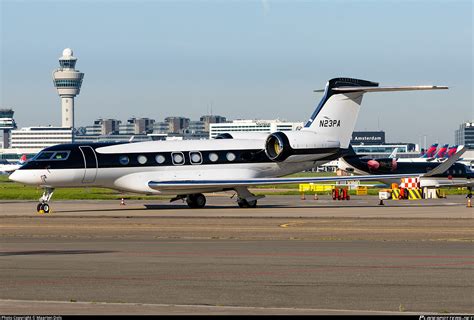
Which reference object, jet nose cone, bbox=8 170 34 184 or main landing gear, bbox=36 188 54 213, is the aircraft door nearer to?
main landing gear, bbox=36 188 54 213

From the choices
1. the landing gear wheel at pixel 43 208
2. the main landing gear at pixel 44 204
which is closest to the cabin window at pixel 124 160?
the main landing gear at pixel 44 204

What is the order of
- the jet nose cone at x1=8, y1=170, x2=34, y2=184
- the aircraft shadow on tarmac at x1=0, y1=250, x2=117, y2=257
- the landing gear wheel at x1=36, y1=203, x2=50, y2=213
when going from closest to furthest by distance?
the aircraft shadow on tarmac at x1=0, y1=250, x2=117, y2=257, the landing gear wheel at x1=36, y1=203, x2=50, y2=213, the jet nose cone at x1=8, y1=170, x2=34, y2=184

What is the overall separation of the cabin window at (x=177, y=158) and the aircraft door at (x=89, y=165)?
4232 millimetres

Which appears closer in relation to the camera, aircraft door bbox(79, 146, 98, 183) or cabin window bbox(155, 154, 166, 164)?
aircraft door bbox(79, 146, 98, 183)

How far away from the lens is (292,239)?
97.8 feet

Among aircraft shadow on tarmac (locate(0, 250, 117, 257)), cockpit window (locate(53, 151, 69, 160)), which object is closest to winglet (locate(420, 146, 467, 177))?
cockpit window (locate(53, 151, 69, 160))

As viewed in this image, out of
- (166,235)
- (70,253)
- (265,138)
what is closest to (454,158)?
(265,138)

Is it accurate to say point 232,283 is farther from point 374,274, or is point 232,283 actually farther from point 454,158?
point 454,158

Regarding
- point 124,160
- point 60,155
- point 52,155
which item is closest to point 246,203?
point 124,160

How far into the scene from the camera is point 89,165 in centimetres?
4938

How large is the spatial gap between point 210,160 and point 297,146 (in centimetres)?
475

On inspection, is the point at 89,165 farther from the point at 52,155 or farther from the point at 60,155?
the point at 52,155

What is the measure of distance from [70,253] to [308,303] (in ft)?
35.9

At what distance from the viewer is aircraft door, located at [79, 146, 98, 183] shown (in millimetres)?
49312
